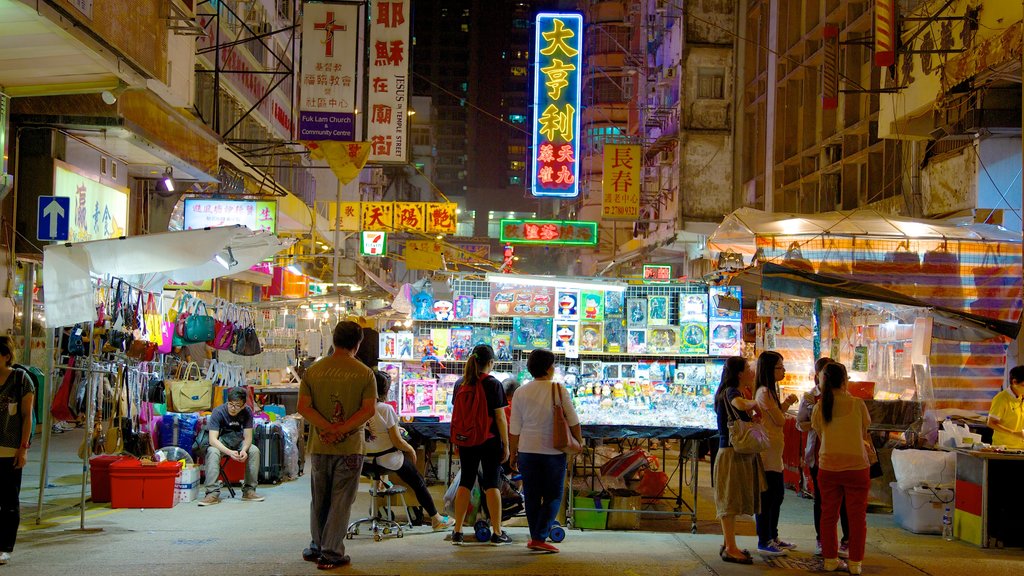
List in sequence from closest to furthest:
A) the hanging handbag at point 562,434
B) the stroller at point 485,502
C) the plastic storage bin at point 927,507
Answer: the hanging handbag at point 562,434, the stroller at point 485,502, the plastic storage bin at point 927,507

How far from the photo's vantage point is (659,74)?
121ft

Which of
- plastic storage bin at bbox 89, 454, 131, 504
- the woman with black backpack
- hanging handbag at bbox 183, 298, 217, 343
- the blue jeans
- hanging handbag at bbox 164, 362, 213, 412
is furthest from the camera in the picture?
hanging handbag at bbox 183, 298, 217, 343

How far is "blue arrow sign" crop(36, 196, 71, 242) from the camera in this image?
12.4m

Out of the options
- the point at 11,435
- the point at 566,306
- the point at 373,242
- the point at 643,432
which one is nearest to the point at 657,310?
the point at 566,306

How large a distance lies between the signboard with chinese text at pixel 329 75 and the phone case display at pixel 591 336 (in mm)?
4874

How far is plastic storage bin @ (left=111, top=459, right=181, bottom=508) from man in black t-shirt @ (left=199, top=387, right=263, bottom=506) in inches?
27.8

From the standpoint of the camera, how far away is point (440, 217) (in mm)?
27406

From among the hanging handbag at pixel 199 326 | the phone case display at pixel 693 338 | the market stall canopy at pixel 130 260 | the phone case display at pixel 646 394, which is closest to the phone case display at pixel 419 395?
the phone case display at pixel 646 394

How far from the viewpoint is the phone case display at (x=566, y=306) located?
14258 millimetres

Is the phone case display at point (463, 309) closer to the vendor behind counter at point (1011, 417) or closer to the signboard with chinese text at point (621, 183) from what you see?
the vendor behind counter at point (1011, 417)

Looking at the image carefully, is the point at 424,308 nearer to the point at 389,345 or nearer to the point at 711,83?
the point at 389,345

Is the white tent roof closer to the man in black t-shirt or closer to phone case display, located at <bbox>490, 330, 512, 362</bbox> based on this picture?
phone case display, located at <bbox>490, 330, 512, 362</bbox>

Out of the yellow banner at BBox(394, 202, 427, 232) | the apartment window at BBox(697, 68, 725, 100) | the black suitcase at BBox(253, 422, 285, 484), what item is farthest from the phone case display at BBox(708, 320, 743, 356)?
the apartment window at BBox(697, 68, 725, 100)

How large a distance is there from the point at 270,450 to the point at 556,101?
12377 millimetres
